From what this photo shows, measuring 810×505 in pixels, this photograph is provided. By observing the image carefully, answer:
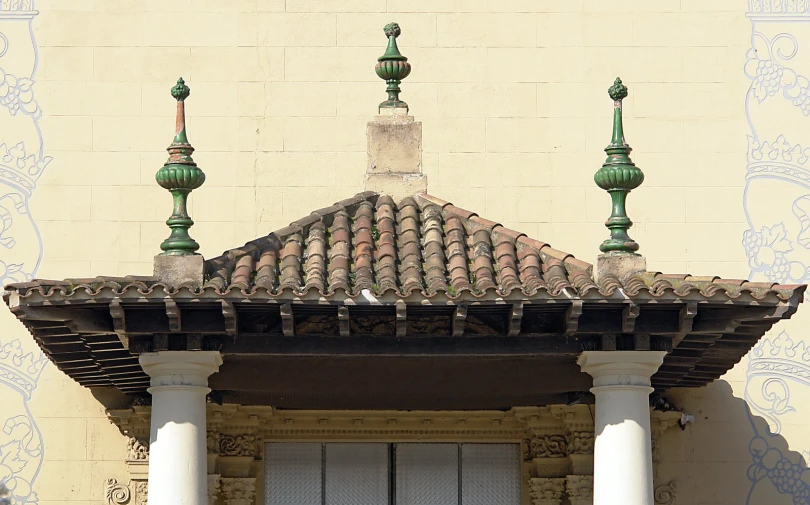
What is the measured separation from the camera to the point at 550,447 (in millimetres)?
14477

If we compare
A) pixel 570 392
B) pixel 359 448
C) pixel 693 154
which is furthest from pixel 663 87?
pixel 359 448

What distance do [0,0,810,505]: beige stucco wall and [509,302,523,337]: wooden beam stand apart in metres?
3.88

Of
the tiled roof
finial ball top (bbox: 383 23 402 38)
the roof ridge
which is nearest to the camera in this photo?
the tiled roof

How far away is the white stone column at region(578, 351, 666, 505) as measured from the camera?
1169 centimetres

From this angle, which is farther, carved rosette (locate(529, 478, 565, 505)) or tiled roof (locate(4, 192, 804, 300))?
carved rosette (locate(529, 478, 565, 505))

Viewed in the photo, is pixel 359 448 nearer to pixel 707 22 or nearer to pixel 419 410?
pixel 419 410

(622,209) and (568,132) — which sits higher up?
(568,132)

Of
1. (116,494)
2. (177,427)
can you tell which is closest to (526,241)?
(177,427)

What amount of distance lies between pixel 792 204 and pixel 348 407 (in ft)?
14.5

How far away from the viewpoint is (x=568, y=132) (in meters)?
15.5

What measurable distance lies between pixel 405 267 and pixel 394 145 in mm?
1919

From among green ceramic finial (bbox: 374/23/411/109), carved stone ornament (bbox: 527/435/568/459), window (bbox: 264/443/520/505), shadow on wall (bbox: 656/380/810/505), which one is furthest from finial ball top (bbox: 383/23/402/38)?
shadow on wall (bbox: 656/380/810/505)

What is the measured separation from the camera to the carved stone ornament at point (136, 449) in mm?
14625

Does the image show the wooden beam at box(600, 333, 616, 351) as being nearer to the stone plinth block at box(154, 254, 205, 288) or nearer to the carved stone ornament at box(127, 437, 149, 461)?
the stone plinth block at box(154, 254, 205, 288)
